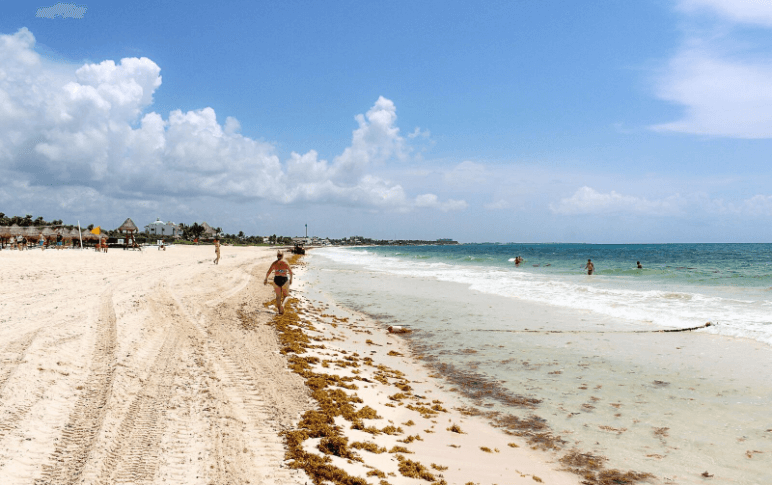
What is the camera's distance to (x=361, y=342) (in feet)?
35.4

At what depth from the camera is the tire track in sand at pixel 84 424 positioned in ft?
12.3

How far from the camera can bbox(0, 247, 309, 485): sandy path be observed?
3.96 m

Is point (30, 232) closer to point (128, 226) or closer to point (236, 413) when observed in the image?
point (128, 226)

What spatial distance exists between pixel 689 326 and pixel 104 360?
Answer: 15.0 meters

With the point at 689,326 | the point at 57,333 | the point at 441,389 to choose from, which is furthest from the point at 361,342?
the point at 689,326

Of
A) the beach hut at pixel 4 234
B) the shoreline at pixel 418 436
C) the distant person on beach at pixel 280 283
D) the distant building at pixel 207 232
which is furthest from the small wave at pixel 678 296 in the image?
the distant building at pixel 207 232

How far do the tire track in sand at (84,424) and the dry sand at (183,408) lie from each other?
14 millimetres

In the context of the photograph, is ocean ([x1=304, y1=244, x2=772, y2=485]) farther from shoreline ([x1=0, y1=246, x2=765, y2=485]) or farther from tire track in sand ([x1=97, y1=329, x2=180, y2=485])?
tire track in sand ([x1=97, y1=329, x2=180, y2=485])

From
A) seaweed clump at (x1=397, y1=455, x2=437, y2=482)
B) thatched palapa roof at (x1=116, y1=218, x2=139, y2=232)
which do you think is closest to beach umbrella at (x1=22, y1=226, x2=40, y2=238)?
thatched palapa roof at (x1=116, y1=218, x2=139, y2=232)

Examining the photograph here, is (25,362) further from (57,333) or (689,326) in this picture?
(689,326)

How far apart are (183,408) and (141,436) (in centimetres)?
80

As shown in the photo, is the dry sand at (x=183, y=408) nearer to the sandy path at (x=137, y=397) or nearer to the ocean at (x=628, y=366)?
the sandy path at (x=137, y=397)

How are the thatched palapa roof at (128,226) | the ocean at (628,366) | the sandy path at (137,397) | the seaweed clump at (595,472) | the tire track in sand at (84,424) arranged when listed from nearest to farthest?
the tire track in sand at (84,424)
the sandy path at (137,397)
the seaweed clump at (595,472)
the ocean at (628,366)
the thatched palapa roof at (128,226)

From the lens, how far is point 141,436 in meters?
4.45
